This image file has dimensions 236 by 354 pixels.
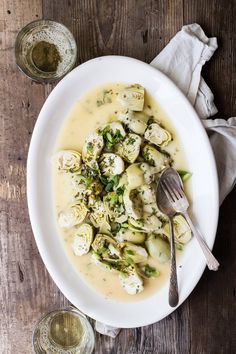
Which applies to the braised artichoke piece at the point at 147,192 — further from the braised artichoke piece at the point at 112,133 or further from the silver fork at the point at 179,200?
the braised artichoke piece at the point at 112,133

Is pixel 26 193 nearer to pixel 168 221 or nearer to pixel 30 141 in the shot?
pixel 30 141

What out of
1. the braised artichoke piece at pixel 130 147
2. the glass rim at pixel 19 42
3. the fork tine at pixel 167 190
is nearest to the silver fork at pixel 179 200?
the fork tine at pixel 167 190

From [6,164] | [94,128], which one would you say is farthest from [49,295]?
[94,128]

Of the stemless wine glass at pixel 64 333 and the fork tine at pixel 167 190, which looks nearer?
the fork tine at pixel 167 190

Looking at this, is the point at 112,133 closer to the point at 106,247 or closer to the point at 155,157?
the point at 155,157

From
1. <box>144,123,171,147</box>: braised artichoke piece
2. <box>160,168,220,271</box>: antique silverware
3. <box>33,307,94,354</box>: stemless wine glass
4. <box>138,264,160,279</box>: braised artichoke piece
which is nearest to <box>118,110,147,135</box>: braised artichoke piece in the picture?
<box>144,123,171,147</box>: braised artichoke piece

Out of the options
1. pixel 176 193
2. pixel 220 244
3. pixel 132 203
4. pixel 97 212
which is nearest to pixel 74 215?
pixel 97 212
